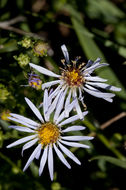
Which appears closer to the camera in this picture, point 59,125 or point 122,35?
point 59,125

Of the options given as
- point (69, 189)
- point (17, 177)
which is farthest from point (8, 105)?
point (69, 189)

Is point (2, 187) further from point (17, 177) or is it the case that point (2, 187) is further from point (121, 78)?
point (121, 78)

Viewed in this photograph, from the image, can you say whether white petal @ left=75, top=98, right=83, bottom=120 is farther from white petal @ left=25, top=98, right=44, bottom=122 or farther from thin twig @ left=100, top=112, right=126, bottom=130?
thin twig @ left=100, top=112, right=126, bottom=130

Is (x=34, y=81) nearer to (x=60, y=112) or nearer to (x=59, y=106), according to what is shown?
(x=59, y=106)

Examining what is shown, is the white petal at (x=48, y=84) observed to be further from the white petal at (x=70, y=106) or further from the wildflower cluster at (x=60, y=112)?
the white petal at (x=70, y=106)

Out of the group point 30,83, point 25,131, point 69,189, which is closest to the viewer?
point 30,83

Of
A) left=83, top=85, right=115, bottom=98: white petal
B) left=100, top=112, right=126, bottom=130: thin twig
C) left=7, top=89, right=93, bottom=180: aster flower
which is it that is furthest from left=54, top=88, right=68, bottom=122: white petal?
left=100, top=112, right=126, bottom=130: thin twig

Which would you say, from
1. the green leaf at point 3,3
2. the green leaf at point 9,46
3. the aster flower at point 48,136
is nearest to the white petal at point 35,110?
the aster flower at point 48,136

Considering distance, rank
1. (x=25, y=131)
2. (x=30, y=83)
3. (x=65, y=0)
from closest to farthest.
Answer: (x=30, y=83), (x=25, y=131), (x=65, y=0)
